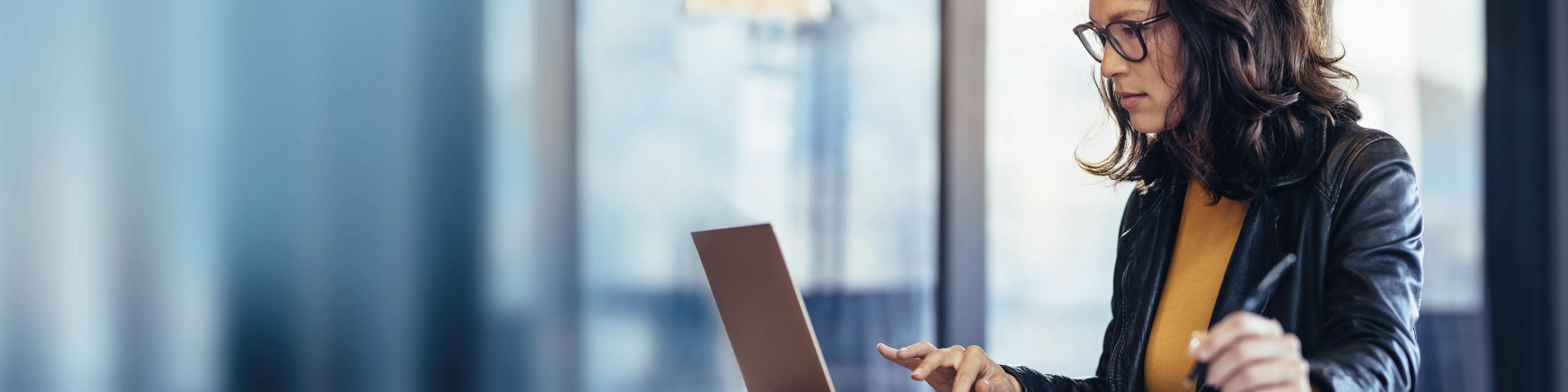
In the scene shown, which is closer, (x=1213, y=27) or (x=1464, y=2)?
(x=1213, y=27)

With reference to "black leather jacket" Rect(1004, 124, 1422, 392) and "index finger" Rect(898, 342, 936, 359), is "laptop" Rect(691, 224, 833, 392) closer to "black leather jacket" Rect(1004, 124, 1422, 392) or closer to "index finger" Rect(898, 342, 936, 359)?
"index finger" Rect(898, 342, 936, 359)

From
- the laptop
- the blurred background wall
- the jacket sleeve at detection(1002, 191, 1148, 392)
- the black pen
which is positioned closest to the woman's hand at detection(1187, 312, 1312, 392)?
the black pen

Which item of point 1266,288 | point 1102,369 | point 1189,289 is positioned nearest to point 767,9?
point 1102,369

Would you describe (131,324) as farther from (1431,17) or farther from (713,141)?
(1431,17)

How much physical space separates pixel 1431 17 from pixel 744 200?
1994 mm

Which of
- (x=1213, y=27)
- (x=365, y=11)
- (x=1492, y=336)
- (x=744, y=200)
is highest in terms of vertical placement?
(x=365, y=11)

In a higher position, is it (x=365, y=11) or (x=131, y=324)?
(x=365, y=11)

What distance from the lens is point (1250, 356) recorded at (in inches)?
25.5

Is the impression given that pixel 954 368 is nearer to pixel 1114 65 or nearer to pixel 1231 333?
pixel 1114 65

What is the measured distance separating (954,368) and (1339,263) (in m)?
0.44

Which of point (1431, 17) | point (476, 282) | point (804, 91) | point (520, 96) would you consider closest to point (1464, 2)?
point (1431, 17)

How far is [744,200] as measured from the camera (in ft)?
8.57

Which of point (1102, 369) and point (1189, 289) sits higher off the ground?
point (1189, 289)

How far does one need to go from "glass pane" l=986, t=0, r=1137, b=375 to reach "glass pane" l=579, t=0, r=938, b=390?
201mm
